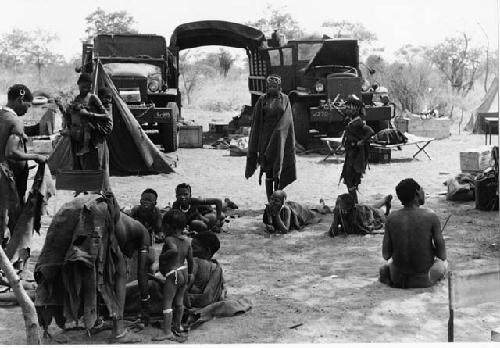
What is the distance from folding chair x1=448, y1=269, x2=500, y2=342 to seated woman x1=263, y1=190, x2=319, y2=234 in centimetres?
422

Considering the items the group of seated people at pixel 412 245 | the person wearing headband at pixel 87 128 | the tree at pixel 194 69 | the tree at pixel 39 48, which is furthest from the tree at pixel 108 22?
the group of seated people at pixel 412 245

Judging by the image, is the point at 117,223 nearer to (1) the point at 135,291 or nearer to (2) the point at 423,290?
(1) the point at 135,291

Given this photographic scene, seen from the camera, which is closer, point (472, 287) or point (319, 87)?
point (472, 287)

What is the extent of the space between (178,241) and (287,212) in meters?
3.33

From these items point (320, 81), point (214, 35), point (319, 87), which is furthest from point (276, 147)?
point (214, 35)

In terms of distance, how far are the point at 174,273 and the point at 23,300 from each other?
987 mm

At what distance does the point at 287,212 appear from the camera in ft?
26.0

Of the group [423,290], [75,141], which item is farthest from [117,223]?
[75,141]

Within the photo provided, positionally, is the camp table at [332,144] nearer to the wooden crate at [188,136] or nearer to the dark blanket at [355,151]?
the wooden crate at [188,136]

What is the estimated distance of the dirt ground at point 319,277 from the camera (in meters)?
4.67

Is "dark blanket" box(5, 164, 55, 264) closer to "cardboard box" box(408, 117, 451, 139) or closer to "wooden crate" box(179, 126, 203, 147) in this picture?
"wooden crate" box(179, 126, 203, 147)

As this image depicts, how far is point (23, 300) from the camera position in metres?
3.86

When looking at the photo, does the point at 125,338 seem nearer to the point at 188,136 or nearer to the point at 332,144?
the point at 332,144

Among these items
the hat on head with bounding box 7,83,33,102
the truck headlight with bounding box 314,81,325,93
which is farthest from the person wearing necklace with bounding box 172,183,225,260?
the truck headlight with bounding box 314,81,325,93
